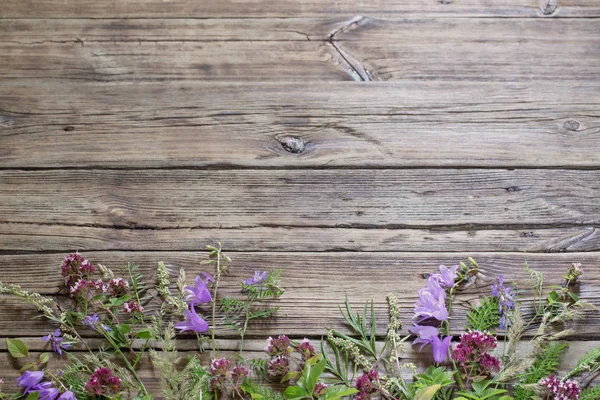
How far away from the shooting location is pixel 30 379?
1.35 metres

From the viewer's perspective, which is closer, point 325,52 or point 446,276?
point 446,276

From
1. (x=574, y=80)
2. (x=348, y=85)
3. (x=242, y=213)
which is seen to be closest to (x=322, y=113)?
(x=348, y=85)

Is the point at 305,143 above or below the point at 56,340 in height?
above

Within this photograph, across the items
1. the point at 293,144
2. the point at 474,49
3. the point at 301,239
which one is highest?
the point at 474,49

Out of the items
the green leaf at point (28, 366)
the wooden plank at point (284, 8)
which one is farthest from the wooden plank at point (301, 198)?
the wooden plank at point (284, 8)

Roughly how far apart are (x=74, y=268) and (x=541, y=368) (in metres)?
1.03

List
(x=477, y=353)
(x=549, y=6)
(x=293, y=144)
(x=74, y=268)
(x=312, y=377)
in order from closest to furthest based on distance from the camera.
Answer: (x=312, y=377) → (x=477, y=353) → (x=74, y=268) → (x=293, y=144) → (x=549, y=6)

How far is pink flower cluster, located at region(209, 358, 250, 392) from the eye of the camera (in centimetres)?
131

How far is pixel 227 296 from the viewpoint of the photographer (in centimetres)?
145

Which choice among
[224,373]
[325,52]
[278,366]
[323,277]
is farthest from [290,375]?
[325,52]

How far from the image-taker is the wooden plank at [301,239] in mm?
1473

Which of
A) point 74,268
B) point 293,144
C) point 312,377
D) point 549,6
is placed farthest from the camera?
point 549,6

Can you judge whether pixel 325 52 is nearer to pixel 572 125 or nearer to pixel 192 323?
pixel 572 125

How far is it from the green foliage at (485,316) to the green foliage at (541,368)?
0.11 metres
